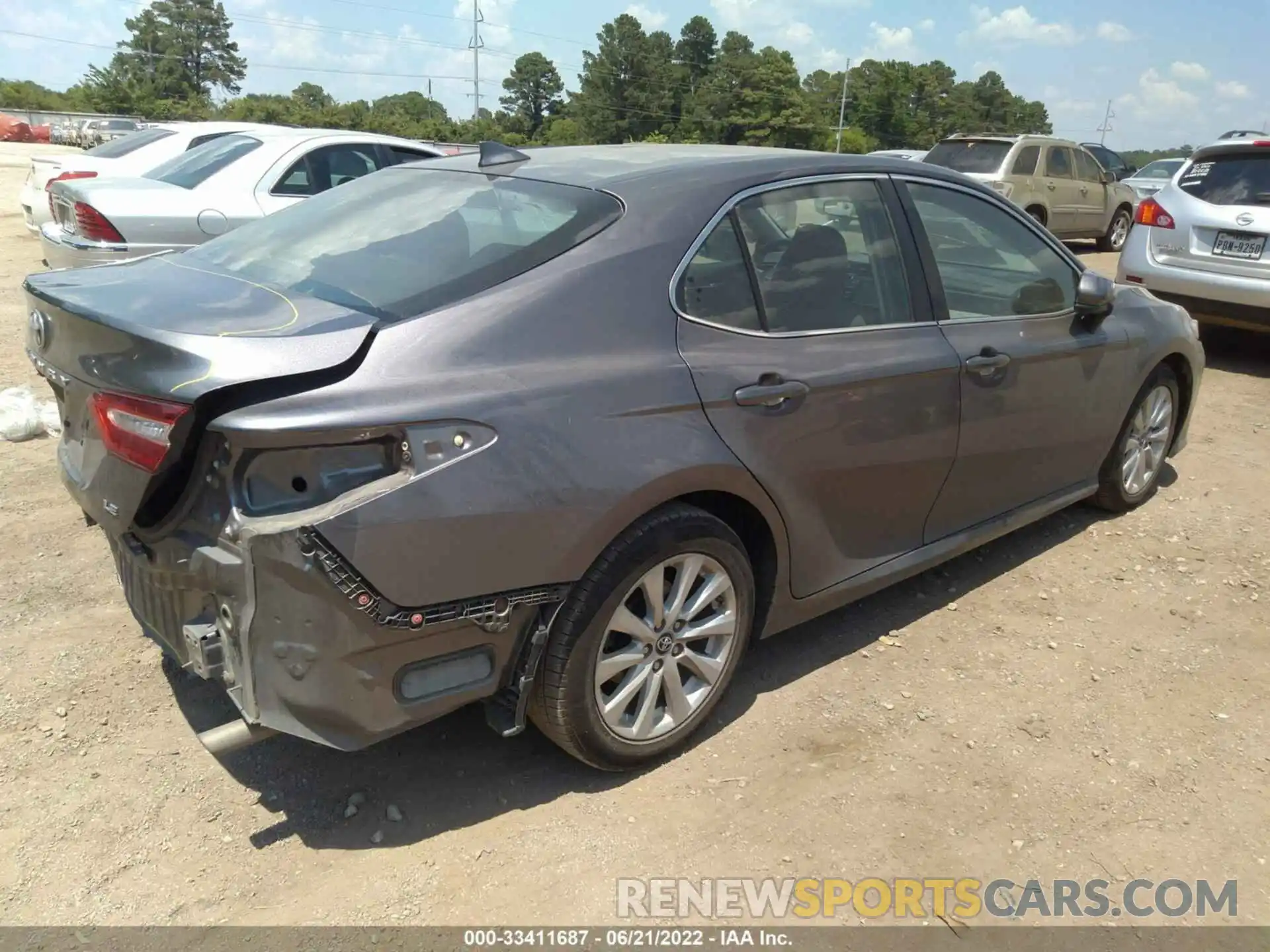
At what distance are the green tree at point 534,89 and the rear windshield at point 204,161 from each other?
103 meters

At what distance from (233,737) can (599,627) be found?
92cm

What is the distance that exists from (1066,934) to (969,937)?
24cm

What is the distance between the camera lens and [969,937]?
238cm

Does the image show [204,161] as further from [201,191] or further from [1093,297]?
[1093,297]

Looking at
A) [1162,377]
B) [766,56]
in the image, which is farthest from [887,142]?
[1162,377]

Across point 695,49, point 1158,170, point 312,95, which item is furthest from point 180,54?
point 1158,170

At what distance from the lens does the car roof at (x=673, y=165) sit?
9.73 feet

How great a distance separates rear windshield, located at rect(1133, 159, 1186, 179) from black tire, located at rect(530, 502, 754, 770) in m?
19.3

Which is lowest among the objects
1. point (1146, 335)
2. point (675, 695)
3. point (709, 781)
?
point (709, 781)

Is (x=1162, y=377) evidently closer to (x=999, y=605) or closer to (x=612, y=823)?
(x=999, y=605)

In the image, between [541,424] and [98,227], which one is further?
[98,227]

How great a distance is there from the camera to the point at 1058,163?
1357 centimetres

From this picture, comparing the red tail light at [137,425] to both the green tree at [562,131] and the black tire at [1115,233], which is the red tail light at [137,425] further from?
the green tree at [562,131]

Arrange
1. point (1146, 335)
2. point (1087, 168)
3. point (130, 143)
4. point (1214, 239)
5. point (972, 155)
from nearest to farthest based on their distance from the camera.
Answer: point (1146, 335), point (1214, 239), point (130, 143), point (972, 155), point (1087, 168)
